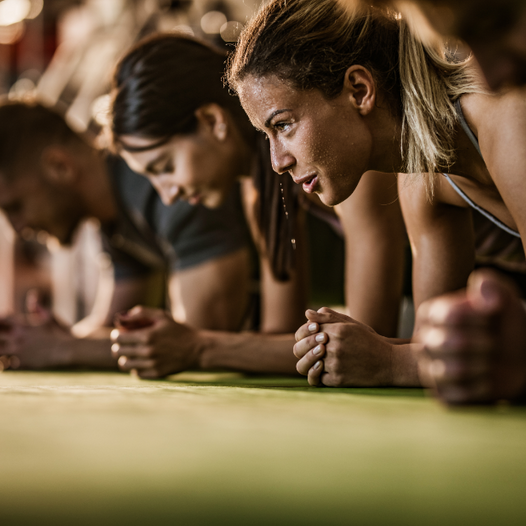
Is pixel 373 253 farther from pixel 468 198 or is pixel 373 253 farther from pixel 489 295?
pixel 489 295

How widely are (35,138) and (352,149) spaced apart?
1.30m

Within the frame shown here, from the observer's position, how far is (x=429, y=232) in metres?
1.02

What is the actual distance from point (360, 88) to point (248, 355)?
1.80 feet

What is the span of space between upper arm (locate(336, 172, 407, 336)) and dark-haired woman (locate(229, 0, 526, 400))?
0.20m

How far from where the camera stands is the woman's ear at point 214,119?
1.38m

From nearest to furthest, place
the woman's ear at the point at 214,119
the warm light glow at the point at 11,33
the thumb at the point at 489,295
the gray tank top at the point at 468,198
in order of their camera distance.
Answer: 1. the thumb at the point at 489,295
2. the gray tank top at the point at 468,198
3. the woman's ear at the point at 214,119
4. the warm light glow at the point at 11,33

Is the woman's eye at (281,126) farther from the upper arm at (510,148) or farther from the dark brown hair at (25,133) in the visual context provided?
the dark brown hair at (25,133)

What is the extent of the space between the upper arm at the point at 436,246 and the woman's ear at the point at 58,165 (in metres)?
1.18

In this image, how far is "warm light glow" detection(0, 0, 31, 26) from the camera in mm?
4508

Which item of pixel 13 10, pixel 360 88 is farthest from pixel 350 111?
pixel 13 10

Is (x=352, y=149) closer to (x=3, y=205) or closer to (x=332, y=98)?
(x=332, y=98)

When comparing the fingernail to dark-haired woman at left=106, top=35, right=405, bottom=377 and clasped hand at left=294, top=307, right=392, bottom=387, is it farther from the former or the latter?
dark-haired woman at left=106, top=35, right=405, bottom=377

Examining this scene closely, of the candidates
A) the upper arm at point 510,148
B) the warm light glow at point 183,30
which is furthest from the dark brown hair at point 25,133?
the upper arm at point 510,148

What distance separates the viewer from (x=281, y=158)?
2.97 ft
